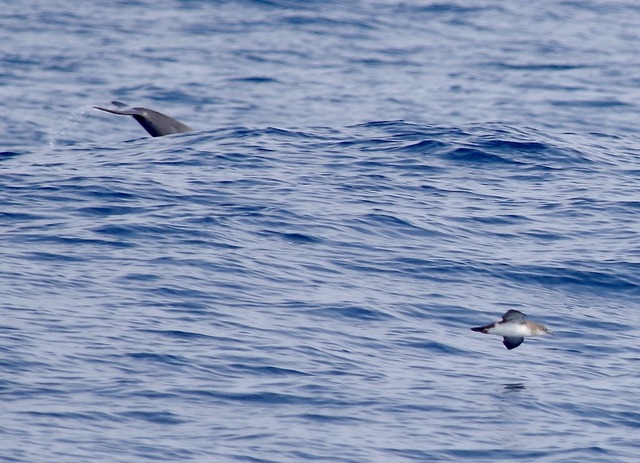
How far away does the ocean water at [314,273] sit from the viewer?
11883mm

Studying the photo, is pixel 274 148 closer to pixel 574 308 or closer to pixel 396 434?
pixel 574 308

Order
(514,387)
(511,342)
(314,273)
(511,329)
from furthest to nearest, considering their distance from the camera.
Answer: (314,273)
(511,342)
(511,329)
(514,387)

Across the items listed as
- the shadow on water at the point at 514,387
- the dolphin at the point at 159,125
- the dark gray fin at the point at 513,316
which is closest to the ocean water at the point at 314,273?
the shadow on water at the point at 514,387

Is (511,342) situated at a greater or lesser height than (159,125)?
greater

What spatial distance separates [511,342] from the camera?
13.5 metres

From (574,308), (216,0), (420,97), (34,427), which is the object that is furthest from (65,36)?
(34,427)

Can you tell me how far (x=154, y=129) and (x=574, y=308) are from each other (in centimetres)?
974

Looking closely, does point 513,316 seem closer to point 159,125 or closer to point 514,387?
point 514,387

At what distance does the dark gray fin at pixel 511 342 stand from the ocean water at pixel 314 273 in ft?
0.94

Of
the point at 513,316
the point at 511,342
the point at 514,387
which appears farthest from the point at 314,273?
the point at 514,387

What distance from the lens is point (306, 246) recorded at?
57.1 feet

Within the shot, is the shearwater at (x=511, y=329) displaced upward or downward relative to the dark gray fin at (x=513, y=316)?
downward

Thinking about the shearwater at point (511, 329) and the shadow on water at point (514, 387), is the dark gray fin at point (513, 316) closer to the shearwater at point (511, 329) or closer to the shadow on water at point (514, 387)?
the shearwater at point (511, 329)

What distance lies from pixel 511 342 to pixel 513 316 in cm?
50
